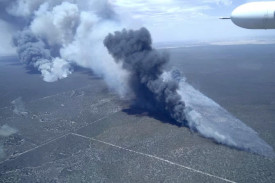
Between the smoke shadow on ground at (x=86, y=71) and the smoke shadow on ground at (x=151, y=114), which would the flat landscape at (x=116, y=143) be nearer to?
the smoke shadow on ground at (x=151, y=114)

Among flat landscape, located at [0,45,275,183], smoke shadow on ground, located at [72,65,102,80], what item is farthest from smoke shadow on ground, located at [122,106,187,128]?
smoke shadow on ground, located at [72,65,102,80]

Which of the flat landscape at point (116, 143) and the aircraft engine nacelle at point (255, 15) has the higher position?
the aircraft engine nacelle at point (255, 15)

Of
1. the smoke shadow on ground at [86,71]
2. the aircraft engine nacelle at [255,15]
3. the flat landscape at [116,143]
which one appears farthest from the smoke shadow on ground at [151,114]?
the smoke shadow on ground at [86,71]

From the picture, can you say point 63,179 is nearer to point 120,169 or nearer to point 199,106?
point 120,169

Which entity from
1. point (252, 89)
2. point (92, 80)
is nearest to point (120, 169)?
point (252, 89)

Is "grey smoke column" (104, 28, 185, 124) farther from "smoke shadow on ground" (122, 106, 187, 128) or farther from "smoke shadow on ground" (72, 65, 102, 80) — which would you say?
"smoke shadow on ground" (72, 65, 102, 80)

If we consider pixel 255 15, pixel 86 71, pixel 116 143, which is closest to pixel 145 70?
pixel 116 143
